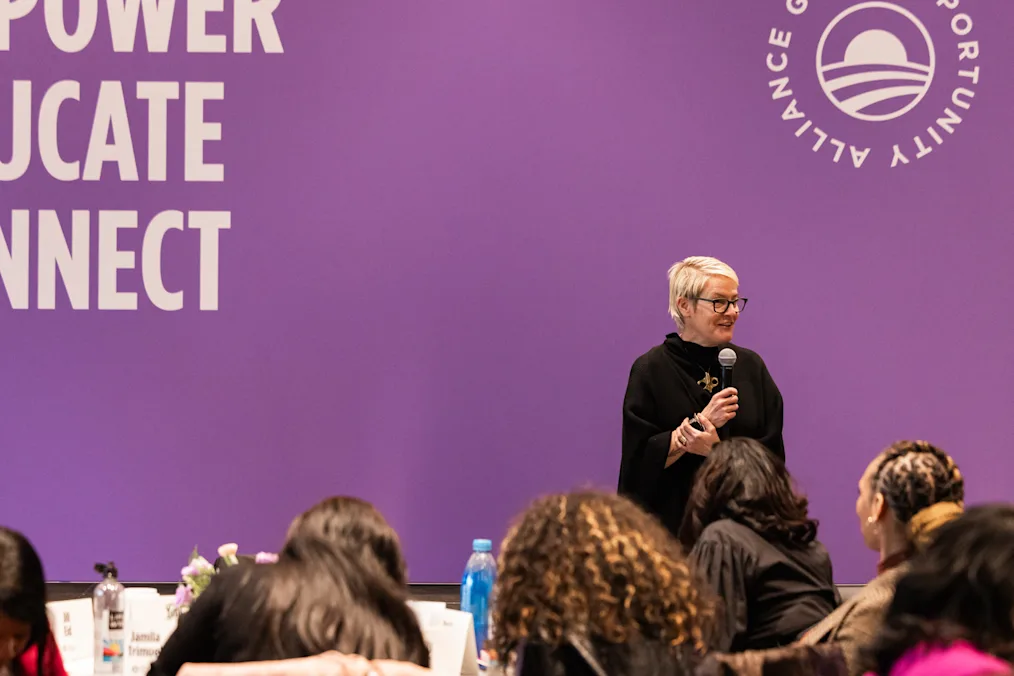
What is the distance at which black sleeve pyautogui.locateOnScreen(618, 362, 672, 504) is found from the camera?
3.90 meters

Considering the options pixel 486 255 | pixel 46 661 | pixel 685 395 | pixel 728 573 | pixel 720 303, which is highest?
pixel 486 255

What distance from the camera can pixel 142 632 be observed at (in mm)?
2830

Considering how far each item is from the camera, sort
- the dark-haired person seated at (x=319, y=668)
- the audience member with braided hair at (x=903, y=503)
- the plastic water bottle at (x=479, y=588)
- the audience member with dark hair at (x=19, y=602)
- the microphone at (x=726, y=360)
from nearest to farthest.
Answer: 1. the dark-haired person seated at (x=319, y=668)
2. the audience member with dark hair at (x=19, y=602)
3. the audience member with braided hair at (x=903, y=503)
4. the plastic water bottle at (x=479, y=588)
5. the microphone at (x=726, y=360)

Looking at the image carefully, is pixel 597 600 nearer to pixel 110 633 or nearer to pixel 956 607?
pixel 956 607

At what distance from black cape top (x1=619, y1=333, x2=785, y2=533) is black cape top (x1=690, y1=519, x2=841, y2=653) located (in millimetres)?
1178

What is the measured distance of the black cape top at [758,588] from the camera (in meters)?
2.64

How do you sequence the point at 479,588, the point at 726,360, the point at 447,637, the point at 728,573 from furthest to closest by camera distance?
the point at 726,360
the point at 479,588
the point at 447,637
the point at 728,573

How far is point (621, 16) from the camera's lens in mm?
4543

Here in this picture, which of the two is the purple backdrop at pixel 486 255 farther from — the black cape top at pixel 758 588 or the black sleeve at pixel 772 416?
the black cape top at pixel 758 588

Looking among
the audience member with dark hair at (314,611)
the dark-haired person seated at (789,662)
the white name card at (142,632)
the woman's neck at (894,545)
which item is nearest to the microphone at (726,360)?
the woman's neck at (894,545)

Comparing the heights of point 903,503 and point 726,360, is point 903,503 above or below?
below

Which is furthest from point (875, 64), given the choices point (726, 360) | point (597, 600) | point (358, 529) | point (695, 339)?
point (597, 600)

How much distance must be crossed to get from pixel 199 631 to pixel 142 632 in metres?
1.01

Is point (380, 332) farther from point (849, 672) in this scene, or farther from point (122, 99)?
point (849, 672)
